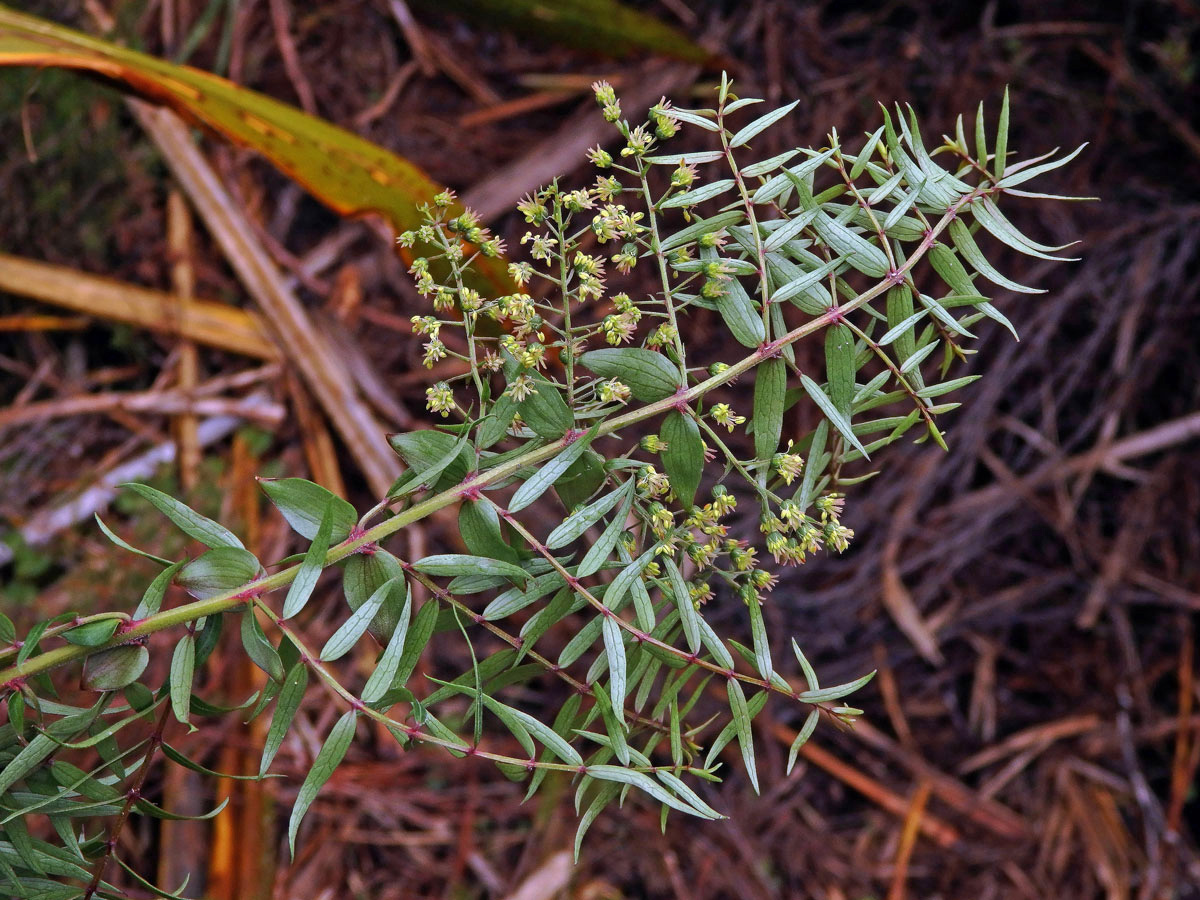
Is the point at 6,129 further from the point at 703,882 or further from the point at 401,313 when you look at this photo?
the point at 703,882

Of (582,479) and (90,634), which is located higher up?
(90,634)

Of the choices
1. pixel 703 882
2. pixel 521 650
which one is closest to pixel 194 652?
pixel 521 650

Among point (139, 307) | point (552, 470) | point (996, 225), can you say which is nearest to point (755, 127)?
point (996, 225)

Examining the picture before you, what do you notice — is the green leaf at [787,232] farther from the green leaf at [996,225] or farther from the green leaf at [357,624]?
the green leaf at [357,624]

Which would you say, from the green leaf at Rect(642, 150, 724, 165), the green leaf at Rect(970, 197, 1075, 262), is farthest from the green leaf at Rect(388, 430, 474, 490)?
the green leaf at Rect(970, 197, 1075, 262)

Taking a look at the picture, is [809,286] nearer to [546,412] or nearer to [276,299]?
[546,412]

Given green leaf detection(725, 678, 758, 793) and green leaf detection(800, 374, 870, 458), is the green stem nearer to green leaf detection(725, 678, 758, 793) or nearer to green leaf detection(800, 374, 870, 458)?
green leaf detection(800, 374, 870, 458)
